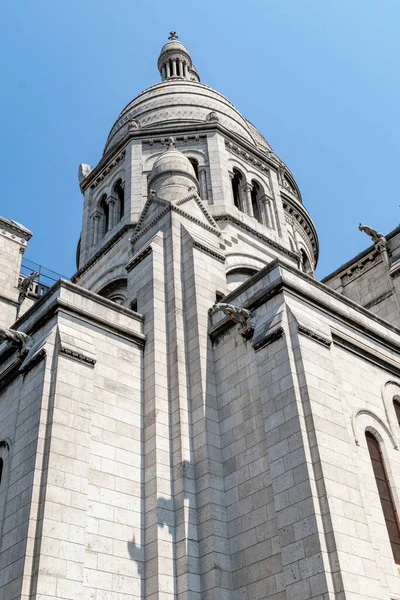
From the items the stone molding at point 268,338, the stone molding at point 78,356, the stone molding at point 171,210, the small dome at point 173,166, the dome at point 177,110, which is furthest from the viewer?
the dome at point 177,110

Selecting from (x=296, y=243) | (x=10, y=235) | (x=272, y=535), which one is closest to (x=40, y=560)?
(x=272, y=535)

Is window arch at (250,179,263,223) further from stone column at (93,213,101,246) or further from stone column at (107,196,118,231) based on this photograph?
stone column at (93,213,101,246)

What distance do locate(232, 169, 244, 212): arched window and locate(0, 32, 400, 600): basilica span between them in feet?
28.9

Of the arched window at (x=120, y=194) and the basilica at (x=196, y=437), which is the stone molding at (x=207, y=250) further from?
the arched window at (x=120, y=194)

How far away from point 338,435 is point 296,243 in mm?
23853

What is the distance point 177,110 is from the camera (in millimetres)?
36062

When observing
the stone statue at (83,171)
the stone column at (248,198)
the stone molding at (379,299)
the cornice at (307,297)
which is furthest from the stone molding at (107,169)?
the cornice at (307,297)

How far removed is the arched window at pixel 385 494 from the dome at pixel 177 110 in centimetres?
2038

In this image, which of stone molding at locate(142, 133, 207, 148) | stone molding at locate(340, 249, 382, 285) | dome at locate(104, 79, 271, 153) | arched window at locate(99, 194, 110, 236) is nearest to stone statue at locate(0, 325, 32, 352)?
arched window at locate(99, 194, 110, 236)

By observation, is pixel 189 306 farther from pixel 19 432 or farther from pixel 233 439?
pixel 19 432

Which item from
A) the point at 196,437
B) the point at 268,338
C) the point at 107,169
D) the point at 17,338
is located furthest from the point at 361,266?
the point at 17,338

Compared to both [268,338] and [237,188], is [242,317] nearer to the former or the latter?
[268,338]

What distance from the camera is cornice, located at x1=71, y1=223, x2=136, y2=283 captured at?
28797mm

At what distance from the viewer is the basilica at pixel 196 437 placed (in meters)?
13.8
